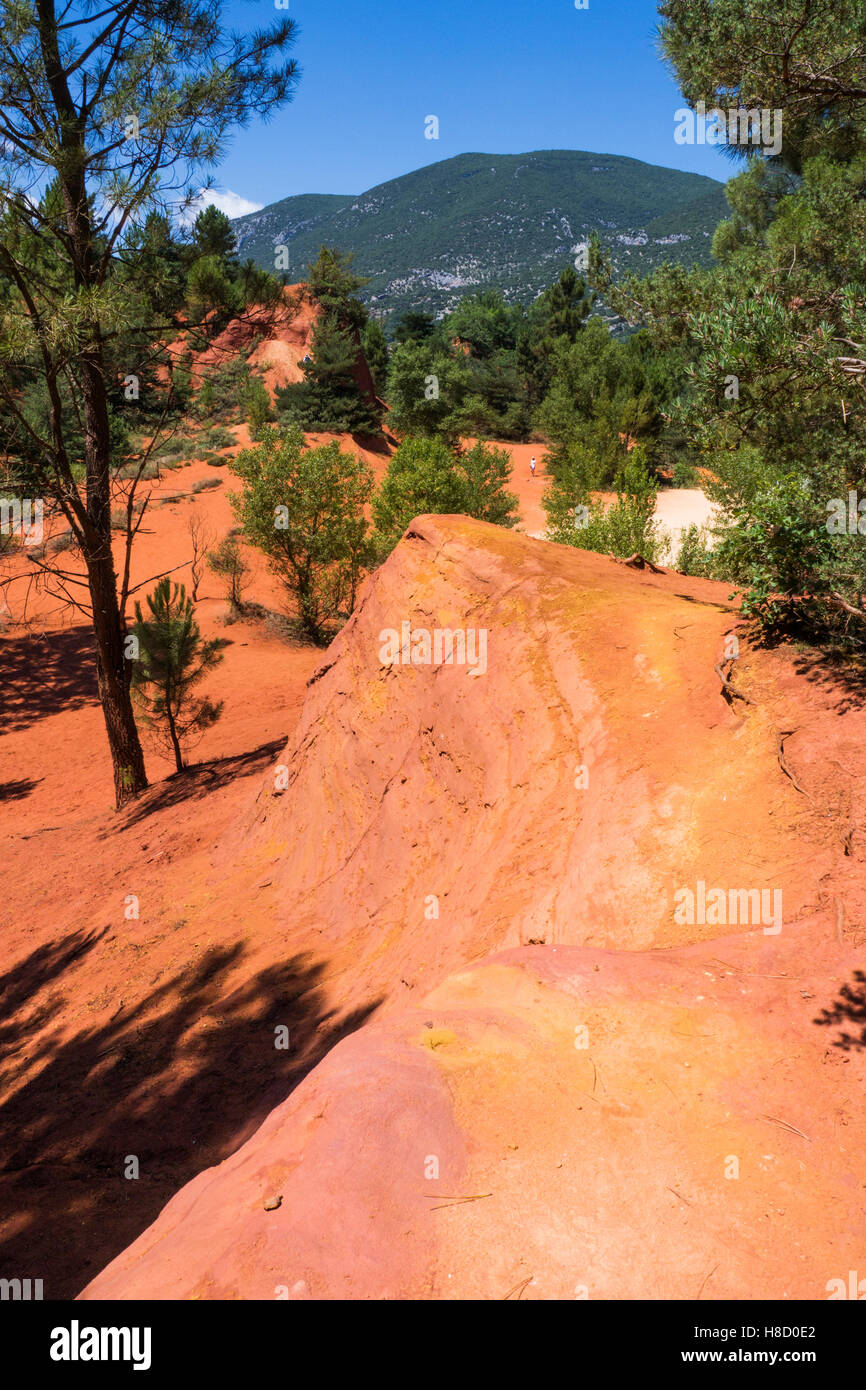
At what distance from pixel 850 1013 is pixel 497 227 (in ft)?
584

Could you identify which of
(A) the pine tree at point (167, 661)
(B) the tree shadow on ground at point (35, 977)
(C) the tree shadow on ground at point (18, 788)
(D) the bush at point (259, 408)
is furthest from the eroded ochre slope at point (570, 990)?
(D) the bush at point (259, 408)

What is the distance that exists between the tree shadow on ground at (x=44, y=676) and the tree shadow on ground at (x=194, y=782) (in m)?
7.13

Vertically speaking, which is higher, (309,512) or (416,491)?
(416,491)

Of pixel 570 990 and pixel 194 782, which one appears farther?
pixel 194 782

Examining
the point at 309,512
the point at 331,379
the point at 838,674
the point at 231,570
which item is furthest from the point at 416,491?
the point at 331,379

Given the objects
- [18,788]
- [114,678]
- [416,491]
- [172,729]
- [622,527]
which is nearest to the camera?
[114,678]

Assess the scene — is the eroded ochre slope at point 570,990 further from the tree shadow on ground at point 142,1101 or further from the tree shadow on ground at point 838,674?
the tree shadow on ground at point 142,1101

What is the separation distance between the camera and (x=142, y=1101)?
21.5 feet

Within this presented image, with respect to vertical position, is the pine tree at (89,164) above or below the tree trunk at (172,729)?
above

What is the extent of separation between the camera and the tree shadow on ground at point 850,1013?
12.3 ft

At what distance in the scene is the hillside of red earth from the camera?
3.01 meters

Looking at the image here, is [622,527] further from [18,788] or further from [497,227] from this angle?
[497,227]
